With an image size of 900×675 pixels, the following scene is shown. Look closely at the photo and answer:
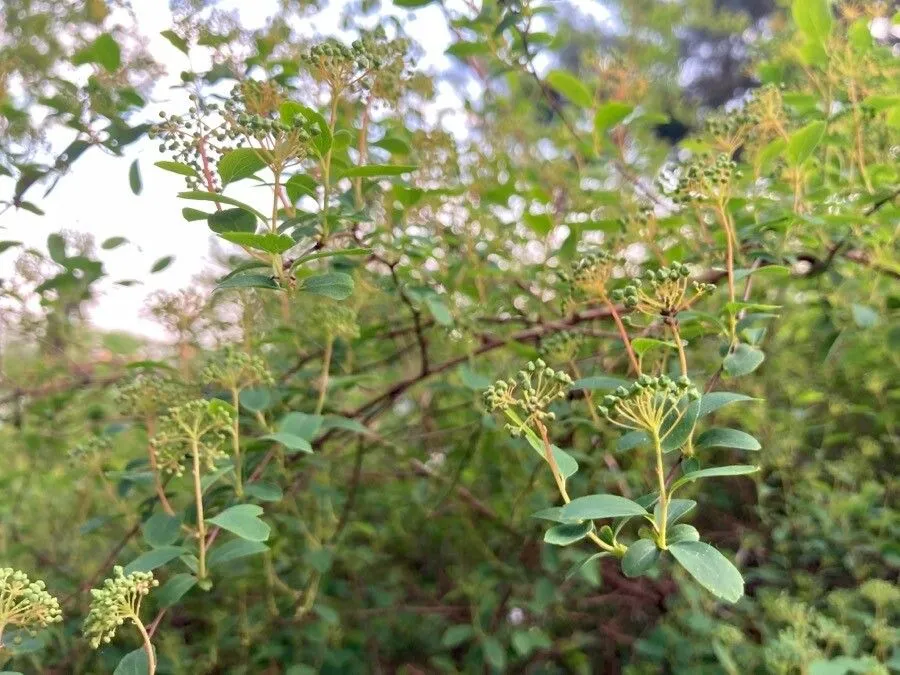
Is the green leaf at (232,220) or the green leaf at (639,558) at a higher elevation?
the green leaf at (232,220)

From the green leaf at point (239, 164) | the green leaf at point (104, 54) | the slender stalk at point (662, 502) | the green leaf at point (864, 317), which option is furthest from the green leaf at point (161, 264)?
the green leaf at point (864, 317)

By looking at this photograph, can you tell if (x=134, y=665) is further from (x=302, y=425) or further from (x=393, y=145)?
(x=393, y=145)

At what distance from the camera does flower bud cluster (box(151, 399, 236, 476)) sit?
892mm

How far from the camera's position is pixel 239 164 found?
794mm

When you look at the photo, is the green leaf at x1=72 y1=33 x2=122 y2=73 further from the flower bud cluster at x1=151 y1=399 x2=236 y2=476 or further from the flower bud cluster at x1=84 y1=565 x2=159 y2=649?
the flower bud cluster at x1=84 y1=565 x2=159 y2=649

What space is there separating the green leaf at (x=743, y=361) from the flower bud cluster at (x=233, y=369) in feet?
1.93

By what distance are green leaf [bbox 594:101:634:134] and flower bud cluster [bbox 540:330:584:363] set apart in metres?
0.38

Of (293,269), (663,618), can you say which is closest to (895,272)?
(663,618)

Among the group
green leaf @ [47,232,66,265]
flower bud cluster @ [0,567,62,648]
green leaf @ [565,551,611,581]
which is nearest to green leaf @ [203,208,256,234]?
flower bud cluster @ [0,567,62,648]

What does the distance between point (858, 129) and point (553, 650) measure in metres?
1.26

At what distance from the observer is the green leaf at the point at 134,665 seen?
2.48 ft

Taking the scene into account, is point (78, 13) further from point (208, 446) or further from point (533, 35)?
point (208, 446)

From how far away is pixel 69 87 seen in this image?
50.0 inches

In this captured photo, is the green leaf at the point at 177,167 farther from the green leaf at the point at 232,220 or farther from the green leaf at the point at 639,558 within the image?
the green leaf at the point at 639,558
